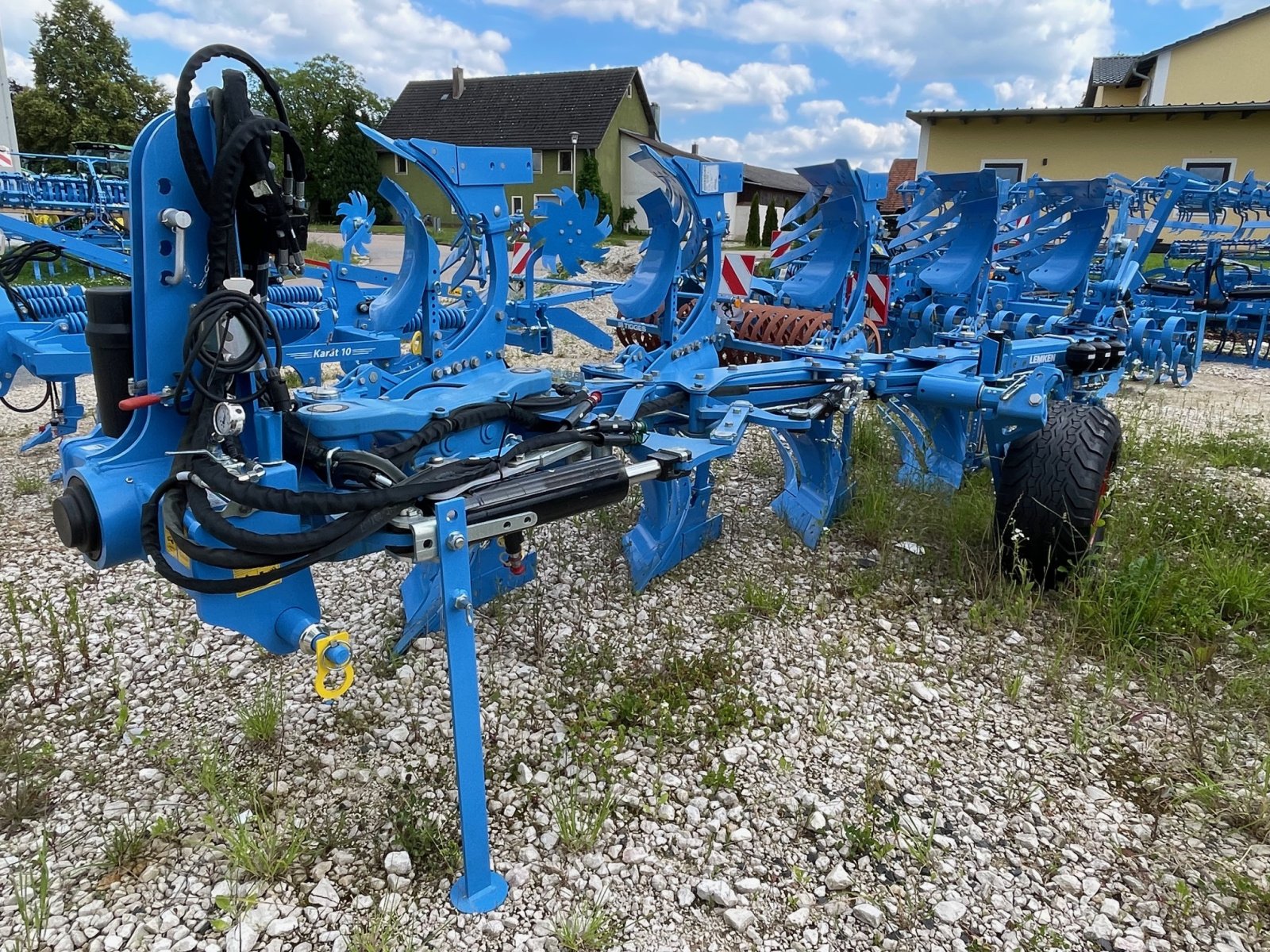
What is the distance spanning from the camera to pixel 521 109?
1567 inches

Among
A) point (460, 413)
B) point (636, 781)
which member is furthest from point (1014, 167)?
point (636, 781)

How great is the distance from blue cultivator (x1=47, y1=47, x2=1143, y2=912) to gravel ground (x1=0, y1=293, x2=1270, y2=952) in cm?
30

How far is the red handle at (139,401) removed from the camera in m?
2.00

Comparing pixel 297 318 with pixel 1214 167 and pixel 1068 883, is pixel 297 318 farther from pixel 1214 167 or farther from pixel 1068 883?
pixel 1214 167

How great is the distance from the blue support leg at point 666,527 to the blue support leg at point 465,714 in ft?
6.29

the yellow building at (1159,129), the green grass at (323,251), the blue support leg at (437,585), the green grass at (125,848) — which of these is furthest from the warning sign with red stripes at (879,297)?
the yellow building at (1159,129)

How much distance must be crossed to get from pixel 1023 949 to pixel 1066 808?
24.5 inches

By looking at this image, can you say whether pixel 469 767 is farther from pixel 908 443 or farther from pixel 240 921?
pixel 908 443

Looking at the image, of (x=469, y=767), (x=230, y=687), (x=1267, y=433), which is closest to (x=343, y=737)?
(x=230, y=687)

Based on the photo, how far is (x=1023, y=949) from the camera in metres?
2.15

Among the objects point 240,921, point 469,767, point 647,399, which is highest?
point 647,399

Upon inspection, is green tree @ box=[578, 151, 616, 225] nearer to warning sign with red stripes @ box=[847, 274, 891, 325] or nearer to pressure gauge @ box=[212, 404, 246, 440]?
warning sign with red stripes @ box=[847, 274, 891, 325]

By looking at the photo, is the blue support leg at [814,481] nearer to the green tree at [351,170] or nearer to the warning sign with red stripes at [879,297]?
the warning sign with red stripes at [879,297]

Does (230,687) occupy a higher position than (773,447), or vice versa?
(773,447)
